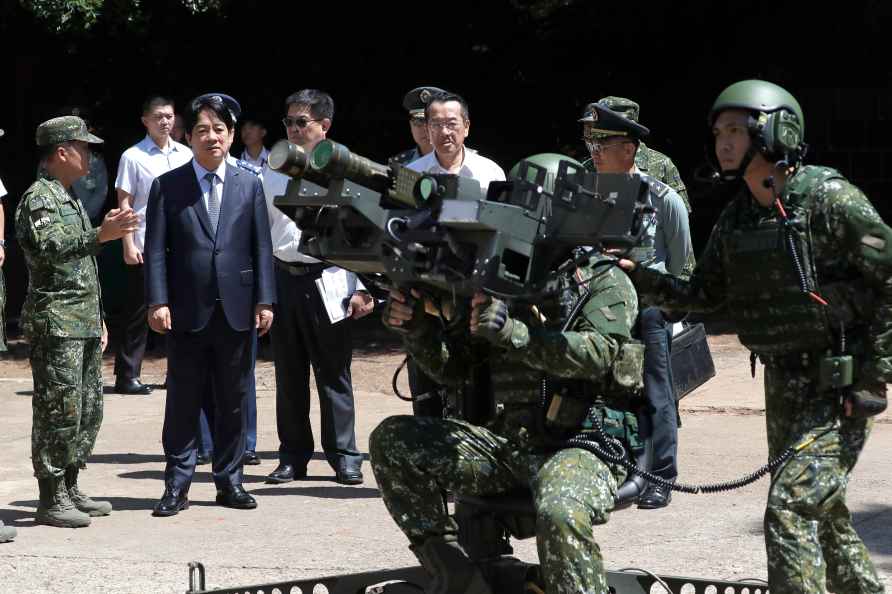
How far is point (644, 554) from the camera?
21.2 ft

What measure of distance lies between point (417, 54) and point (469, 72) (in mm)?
575

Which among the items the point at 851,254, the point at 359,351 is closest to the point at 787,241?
the point at 851,254

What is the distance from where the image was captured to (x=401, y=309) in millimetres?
5160

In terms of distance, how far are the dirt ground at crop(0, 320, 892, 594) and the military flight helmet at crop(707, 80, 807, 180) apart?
1895 millimetres

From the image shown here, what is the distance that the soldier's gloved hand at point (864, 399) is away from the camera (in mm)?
4922

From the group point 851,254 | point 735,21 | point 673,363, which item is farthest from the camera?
point 735,21

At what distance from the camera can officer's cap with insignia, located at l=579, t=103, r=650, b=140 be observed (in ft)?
22.6

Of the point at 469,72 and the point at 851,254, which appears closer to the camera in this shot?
the point at 851,254

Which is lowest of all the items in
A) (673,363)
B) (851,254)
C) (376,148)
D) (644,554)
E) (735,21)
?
(644,554)

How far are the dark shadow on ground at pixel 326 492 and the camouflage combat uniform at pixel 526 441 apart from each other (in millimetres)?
2487

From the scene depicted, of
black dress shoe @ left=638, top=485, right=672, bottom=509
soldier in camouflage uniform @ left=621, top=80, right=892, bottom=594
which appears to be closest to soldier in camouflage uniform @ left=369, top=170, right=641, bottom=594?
soldier in camouflage uniform @ left=621, top=80, right=892, bottom=594

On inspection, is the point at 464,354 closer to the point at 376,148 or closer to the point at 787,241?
the point at 787,241

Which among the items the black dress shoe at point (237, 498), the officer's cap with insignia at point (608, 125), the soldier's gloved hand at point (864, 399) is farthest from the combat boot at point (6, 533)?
the soldier's gloved hand at point (864, 399)

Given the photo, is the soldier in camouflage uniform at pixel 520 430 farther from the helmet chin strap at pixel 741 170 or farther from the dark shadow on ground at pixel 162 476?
the dark shadow on ground at pixel 162 476
